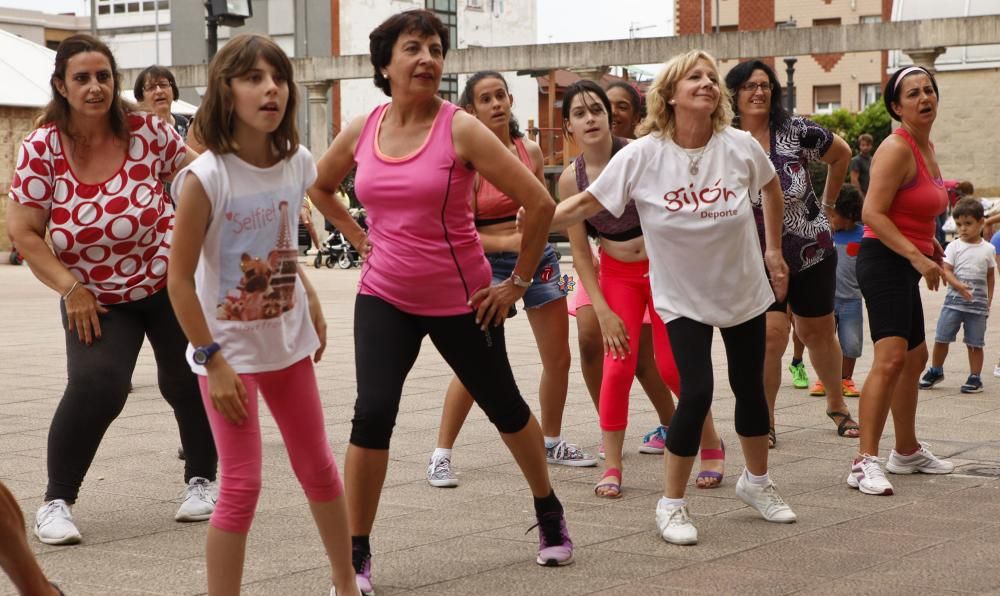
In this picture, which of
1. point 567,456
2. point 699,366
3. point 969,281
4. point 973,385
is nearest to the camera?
point 699,366

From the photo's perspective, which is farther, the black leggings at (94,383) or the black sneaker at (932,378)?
the black sneaker at (932,378)

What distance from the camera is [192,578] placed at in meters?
5.04

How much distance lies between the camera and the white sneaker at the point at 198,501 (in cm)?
601

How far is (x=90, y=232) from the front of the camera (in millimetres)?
5777

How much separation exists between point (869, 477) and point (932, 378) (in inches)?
166

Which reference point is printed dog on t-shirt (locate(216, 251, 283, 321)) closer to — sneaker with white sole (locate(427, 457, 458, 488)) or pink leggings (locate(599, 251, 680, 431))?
sneaker with white sole (locate(427, 457, 458, 488))

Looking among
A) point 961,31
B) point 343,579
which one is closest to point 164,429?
point 343,579

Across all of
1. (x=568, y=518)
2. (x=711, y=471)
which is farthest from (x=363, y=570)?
(x=711, y=471)

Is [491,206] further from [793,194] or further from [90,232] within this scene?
[90,232]

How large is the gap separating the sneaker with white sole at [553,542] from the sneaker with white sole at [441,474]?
5.04ft

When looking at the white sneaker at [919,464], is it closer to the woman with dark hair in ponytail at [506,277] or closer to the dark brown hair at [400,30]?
the woman with dark hair in ponytail at [506,277]

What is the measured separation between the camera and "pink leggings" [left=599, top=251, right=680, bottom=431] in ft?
22.3

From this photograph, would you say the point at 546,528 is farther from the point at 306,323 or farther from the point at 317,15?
the point at 317,15

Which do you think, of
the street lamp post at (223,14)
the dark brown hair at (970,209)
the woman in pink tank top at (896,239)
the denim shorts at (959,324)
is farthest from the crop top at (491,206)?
the street lamp post at (223,14)
